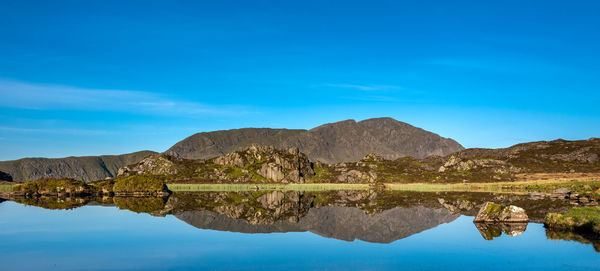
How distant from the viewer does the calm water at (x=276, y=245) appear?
2778 centimetres

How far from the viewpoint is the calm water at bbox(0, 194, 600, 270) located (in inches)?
1094

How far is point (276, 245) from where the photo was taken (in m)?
36.1

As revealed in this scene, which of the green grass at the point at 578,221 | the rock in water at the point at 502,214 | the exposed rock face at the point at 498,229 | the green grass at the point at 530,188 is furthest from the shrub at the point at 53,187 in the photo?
the green grass at the point at 578,221

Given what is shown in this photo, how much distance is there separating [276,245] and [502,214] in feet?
91.5

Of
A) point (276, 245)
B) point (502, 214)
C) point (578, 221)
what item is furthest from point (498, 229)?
point (276, 245)

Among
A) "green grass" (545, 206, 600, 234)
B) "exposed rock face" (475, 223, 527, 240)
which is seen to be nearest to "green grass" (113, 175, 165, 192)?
Answer: "exposed rock face" (475, 223, 527, 240)

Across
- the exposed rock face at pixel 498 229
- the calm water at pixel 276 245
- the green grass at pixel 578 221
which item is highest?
the green grass at pixel 578 221

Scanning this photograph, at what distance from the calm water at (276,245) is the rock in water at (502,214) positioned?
2.24 meters

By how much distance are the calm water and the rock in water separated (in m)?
2.24

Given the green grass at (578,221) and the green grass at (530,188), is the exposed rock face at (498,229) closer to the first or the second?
the green grass at (578,221)

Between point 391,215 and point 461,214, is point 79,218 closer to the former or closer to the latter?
point 391,215

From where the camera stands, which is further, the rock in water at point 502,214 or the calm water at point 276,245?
the rock in water at point 502,214

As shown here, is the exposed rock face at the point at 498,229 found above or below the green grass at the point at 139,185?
below

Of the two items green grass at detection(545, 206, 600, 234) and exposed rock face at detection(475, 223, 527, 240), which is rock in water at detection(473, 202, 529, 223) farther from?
green grass at detection(545, 206, 600, 234)
